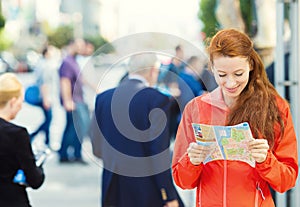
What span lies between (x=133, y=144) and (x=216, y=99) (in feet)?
4.20

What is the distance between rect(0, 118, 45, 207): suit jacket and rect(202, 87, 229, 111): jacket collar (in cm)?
126

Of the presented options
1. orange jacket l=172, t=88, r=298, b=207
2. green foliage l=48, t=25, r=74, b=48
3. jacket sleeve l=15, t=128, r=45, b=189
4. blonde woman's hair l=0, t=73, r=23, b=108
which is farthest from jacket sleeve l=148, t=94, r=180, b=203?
green foliage l=48, t=25, r=74, b=48

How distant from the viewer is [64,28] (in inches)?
1474

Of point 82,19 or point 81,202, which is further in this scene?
point 82,19

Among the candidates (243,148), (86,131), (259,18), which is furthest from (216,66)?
(259,18)

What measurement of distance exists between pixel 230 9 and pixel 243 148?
17.0ft

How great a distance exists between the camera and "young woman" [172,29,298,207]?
10.4ft

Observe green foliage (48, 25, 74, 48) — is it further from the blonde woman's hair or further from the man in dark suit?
the blonde woman's hair

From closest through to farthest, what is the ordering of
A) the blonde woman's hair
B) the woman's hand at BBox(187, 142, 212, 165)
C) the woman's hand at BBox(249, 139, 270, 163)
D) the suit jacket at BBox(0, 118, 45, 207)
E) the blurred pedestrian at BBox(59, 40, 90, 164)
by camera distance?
the woman's hand at BBox(249, 139, 270, 163) < the woman's hand at BBox(187, 142, 212, 165) < the suit jacket at BBox(0, 118, 45, 207) < the blonde woman's hair < the blurred pedestrian at BBox(59, 40, 90, 164)

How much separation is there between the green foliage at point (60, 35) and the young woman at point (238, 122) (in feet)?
105

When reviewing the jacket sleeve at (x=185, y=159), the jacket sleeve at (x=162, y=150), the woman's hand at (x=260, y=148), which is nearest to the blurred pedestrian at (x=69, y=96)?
the jacket sleeve at (x=162, y=150)

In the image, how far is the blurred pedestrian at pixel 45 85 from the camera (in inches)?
420

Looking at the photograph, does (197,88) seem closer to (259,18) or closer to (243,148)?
(243,148)

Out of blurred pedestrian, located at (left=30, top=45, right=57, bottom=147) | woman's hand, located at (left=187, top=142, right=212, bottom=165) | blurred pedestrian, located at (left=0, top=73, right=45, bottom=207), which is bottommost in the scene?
blurred pedestrian, located at (left=30, top=45, right=57, bottom=147)
